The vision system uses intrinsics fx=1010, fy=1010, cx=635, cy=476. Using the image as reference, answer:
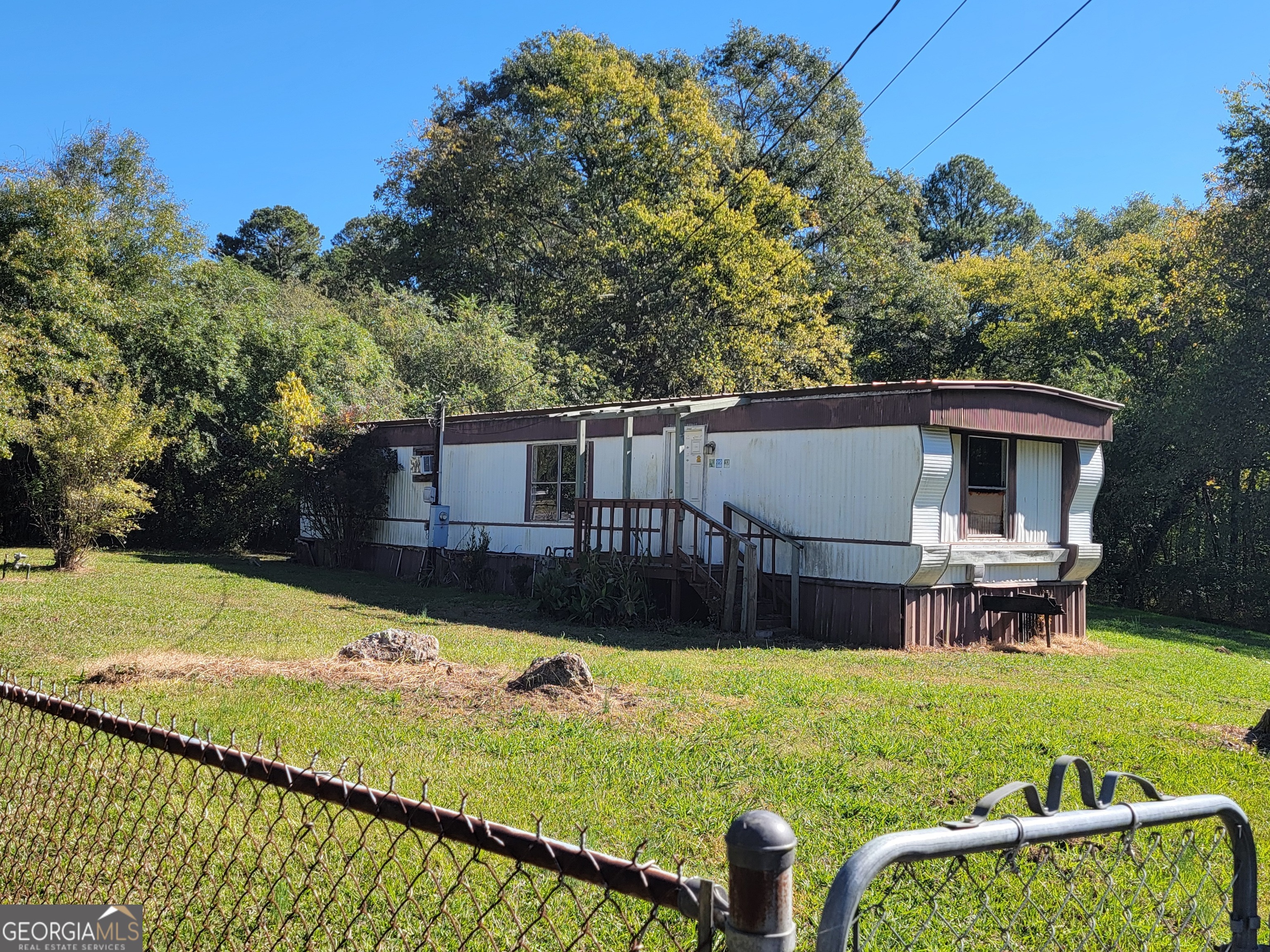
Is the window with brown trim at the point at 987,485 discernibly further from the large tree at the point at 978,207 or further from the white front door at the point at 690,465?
the large tree at the point at 978,207

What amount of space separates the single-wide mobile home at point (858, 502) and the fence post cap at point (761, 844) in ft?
36.0

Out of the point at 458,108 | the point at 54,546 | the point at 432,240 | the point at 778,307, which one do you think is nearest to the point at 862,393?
the point at 54,546

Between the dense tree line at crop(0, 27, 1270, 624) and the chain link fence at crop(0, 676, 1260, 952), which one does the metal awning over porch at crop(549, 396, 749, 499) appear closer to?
the dense tree line at crop(0, 27, 1270, 624)

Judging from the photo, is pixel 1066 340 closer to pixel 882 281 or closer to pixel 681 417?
→ pixel 882 281

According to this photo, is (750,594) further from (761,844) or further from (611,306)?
(611,306)

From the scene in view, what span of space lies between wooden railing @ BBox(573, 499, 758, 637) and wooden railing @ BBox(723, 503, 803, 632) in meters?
0.20

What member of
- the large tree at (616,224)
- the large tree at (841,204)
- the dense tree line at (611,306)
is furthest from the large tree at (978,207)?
the large tree at (616,224)

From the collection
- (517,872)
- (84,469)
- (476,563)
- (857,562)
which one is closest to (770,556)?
(857,562)

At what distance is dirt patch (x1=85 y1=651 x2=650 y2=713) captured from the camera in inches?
304

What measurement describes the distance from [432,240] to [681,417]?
24.6 m

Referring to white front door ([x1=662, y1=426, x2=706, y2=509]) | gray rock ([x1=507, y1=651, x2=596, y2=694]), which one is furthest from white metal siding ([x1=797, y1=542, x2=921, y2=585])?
gray rock ([x1=507, y1=651, x2=596, y2=694])

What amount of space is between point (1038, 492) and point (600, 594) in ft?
20.7

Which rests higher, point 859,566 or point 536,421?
point 536,421

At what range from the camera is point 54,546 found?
673 inches
